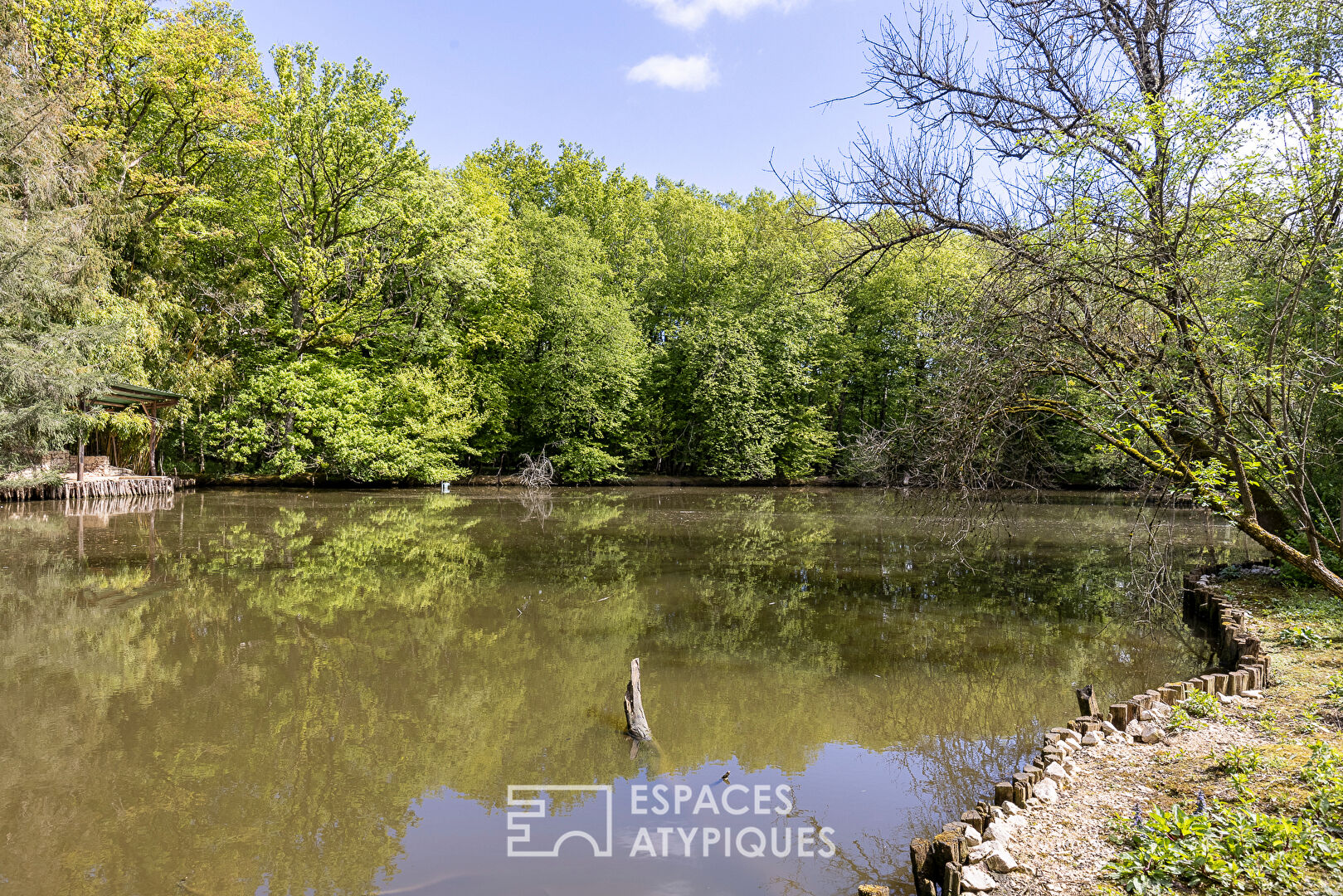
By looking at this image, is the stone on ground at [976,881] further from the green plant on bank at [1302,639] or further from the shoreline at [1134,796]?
the green plant on bank at [1302,639]

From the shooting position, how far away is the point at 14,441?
61.3ft

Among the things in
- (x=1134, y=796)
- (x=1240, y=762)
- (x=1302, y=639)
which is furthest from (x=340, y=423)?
(x=1240, y=762)

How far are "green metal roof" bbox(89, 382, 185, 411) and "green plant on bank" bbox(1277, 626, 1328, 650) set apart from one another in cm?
2493

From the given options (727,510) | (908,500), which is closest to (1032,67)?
(908,500)

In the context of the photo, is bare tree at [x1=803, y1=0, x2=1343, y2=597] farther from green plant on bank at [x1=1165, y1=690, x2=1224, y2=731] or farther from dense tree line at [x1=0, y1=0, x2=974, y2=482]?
dense tree line at [x1=0, y1=0, x2=974, y2=482]

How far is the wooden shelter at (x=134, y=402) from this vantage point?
71.0 ft

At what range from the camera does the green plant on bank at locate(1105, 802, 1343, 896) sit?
312 cm

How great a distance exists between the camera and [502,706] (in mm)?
6379

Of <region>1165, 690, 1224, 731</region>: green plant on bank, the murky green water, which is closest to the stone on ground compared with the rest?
the murky green water

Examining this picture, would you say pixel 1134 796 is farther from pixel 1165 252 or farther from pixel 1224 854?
pixel 1165 252

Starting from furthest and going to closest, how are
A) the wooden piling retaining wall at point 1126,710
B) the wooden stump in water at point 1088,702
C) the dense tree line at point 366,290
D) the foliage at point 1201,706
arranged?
the dense tree line at point 366,290 < the wooden stump in water at point 1088,702 < the foliage at point 1201,706 < the wooden piling retaining wall at point 1126,710

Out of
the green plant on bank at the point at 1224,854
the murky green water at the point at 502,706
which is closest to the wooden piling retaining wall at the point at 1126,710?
the murky green water at the point at 502,706

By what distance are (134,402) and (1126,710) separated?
27076 millimetres

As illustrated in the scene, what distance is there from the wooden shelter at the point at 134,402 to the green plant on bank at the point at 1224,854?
24.5 metres
